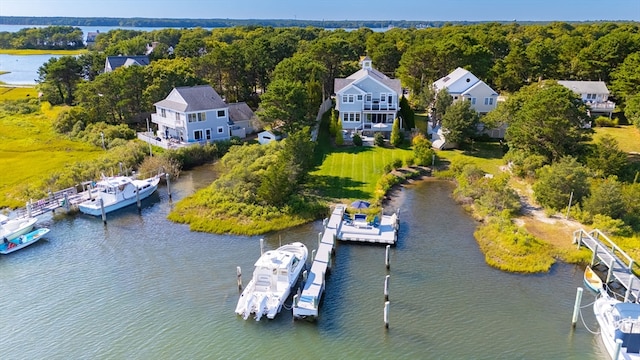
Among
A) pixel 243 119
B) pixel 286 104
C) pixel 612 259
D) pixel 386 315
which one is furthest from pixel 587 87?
pixel 386 315

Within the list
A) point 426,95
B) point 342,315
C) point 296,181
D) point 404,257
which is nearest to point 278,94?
point 296,181

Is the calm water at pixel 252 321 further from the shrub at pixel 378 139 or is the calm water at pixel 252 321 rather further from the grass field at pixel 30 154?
the shrub at pixel 378 139

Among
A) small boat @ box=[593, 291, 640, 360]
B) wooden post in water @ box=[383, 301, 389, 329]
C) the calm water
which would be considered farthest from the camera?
wooden post in water @ box=[383, 301, 389, 329]

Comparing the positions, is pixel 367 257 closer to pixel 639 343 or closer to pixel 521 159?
pixel 639 343

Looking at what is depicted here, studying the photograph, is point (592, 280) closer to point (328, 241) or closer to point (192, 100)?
point (328, 241)

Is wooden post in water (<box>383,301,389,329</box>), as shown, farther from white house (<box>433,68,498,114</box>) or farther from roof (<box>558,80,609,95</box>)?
roof (<box>558,80,609,95</box>)

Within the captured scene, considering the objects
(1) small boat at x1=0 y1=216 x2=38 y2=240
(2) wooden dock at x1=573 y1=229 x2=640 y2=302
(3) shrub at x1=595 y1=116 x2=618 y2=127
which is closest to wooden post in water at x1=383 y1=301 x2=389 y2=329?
(2) wooden dock at x1=573 y1=229 x2=640 y2=302
